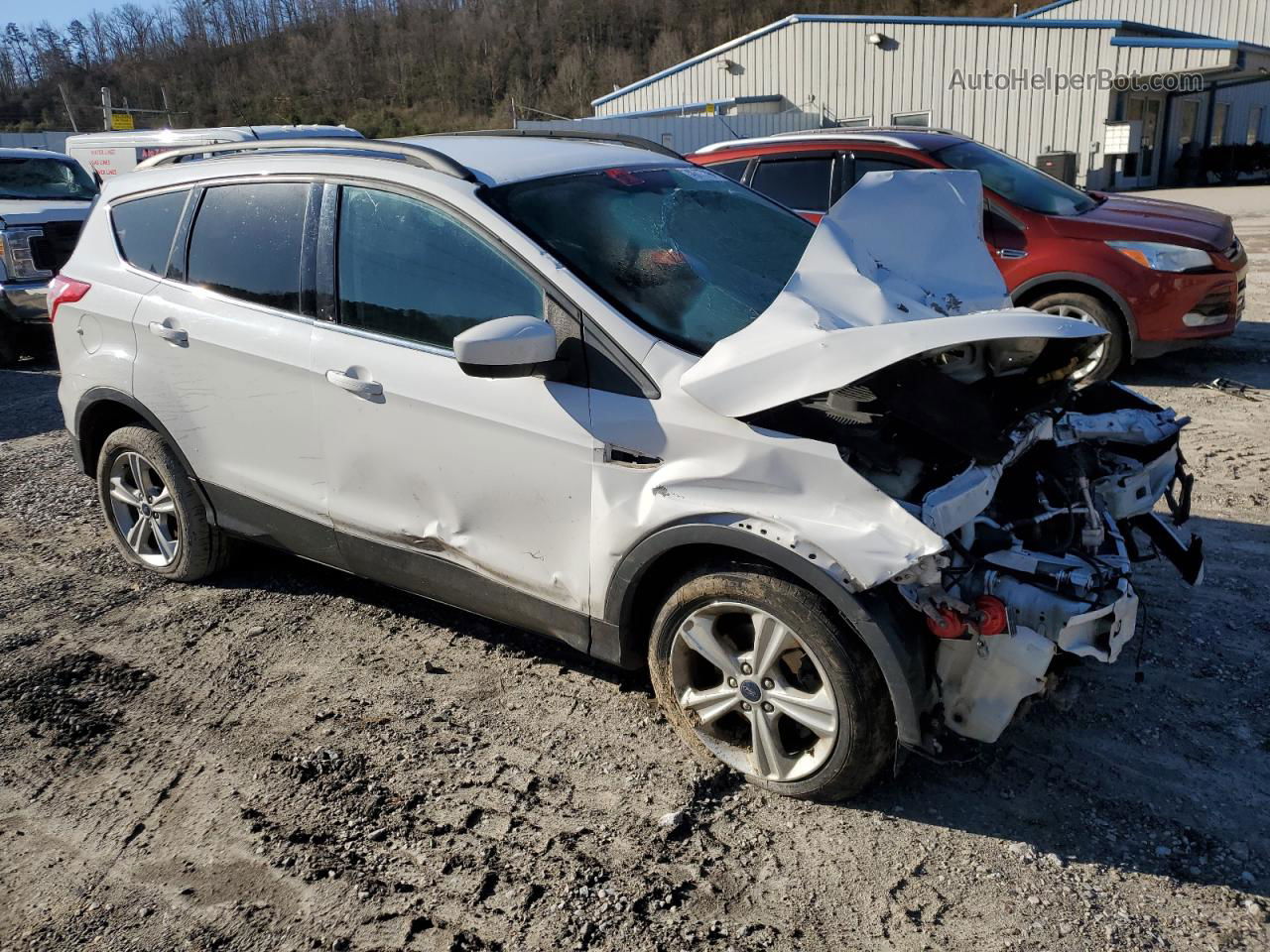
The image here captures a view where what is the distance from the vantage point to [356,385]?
11.5ft

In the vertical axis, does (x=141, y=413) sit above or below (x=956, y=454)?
below

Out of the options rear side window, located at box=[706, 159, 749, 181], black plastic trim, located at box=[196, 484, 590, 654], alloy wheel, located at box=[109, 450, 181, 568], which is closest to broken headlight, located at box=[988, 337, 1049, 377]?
black plastic trim, located at box=[196, 484, 590, 654]

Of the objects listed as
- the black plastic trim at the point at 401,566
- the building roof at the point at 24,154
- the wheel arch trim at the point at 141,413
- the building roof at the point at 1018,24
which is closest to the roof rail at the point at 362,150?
the wheel arch trim at the point at 141,413

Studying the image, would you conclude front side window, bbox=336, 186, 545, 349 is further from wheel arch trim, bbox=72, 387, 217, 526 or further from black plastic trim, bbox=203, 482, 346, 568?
wheel arch trim, bbox=72, 387, 217, 526

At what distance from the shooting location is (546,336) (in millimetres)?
2959

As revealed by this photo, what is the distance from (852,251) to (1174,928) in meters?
2.10

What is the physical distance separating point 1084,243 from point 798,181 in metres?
2.16

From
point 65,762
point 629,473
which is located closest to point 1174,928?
point 629,473

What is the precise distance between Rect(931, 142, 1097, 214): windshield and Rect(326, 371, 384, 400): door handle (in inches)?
212

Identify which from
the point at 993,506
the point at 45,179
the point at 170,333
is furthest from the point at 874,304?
the point at 45,179

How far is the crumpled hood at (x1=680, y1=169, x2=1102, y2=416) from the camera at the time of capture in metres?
2.67

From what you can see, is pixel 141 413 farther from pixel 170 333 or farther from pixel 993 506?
pixel 993 506

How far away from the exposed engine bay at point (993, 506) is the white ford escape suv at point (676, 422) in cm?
1

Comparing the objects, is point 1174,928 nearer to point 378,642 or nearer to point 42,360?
point 378,642
